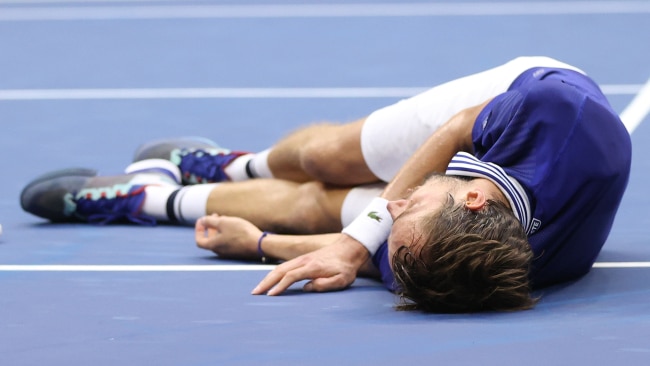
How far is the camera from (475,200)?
2689 millimetres

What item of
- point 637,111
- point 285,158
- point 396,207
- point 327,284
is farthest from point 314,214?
point 637,111

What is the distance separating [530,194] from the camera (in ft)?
9.19

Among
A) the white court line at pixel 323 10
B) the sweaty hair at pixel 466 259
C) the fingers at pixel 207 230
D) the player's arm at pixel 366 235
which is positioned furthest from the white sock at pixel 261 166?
the white court line at pixel 323 10

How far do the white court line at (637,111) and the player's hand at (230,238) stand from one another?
185 cm

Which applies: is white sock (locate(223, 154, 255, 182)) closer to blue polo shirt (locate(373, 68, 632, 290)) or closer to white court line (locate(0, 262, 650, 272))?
white court line (locate(0, 262, 650, 272))

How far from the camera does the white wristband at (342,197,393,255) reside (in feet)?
9.90


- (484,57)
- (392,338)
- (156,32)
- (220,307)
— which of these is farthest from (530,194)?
(156,32)

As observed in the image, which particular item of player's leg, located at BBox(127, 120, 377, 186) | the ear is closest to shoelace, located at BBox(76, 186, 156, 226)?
player's leg, located at BBox(127, 120, 377, 186)

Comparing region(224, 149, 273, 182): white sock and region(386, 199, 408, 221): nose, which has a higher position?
region(386, 199, 408, 221): nose

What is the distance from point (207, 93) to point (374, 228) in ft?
8.31

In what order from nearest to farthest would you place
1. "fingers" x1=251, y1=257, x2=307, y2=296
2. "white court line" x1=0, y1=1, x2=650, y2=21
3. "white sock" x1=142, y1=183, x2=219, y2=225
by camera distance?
"fingers" x1=251, y1=257, x2=307, y2=296, "white sock" x1=142, y1=183, x2=219, y2=225, "white court line" x1=0, y1=1, x2=650, y2=21

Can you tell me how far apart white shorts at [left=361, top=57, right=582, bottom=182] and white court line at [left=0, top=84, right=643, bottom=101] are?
1.79 meters

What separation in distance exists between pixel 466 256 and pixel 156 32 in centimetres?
443

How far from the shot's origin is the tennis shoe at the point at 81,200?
3.82 meters
